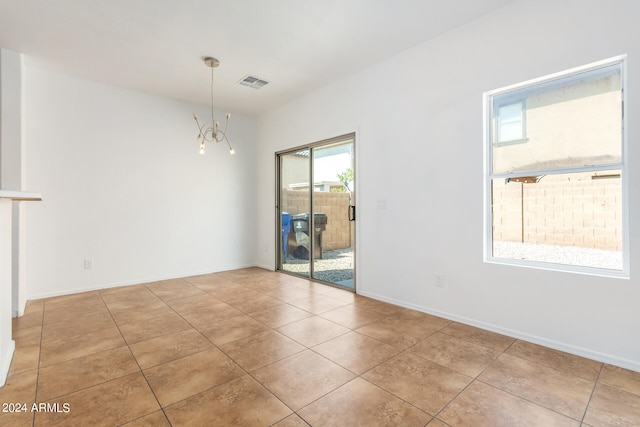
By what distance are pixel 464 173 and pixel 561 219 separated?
83 cm

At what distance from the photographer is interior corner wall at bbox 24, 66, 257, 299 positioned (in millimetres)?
3709

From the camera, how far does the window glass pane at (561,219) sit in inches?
86.8

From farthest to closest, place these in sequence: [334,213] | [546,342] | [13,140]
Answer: [334,213], [13,140], [546,342]

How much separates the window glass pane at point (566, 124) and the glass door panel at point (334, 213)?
6.01ft

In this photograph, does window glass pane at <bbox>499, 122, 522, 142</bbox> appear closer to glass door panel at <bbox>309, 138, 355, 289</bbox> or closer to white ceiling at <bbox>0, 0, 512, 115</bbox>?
white ceiling at <bbox>0, 0, 512, 115</bbox>

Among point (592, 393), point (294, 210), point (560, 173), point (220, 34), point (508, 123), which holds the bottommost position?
point (592, 393)

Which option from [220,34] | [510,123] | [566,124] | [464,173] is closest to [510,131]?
[510,123]

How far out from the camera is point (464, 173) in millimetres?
2830

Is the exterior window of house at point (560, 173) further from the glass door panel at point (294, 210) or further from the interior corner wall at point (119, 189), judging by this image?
the interior corner wall at point (119, 189)

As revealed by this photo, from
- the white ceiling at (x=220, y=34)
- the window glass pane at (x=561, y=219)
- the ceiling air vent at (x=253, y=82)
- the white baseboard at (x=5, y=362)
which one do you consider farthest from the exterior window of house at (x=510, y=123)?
the white baseboard at (x=5, y=362)

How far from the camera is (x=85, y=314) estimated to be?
3127 mm

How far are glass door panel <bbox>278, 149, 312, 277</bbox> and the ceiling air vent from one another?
1.15m

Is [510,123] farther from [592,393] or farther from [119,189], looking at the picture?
[119,189]

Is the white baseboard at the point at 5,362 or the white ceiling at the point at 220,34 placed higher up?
the white ceiling at the point at 220,34
